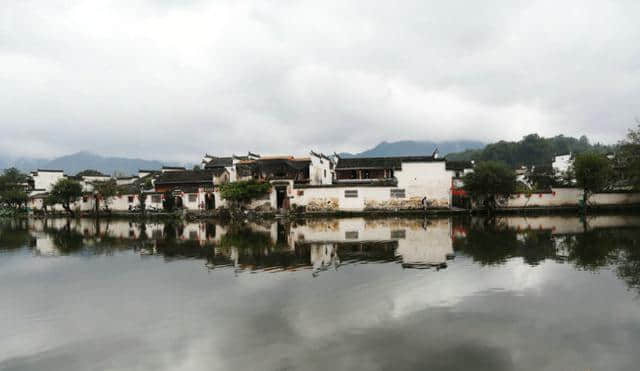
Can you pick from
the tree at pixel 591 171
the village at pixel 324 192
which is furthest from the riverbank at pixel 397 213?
the tree at pixel 591 171

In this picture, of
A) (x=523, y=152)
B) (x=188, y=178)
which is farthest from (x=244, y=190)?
(x=523, y=152)

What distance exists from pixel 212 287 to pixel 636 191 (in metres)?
38.7

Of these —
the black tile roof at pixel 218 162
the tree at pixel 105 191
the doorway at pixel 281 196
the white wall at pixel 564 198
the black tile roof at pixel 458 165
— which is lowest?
the white wall at pixel 564 198

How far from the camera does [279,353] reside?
6.33 metres

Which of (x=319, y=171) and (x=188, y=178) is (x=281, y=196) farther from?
(x=188, y=178)

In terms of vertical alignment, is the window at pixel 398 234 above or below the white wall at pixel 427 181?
below

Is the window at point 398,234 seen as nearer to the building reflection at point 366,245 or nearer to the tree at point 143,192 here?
the building reflection at point 366,245

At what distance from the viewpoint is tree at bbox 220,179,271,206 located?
114ft

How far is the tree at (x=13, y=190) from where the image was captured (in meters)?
45.2

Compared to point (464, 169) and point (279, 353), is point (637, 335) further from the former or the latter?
point (464, 169)

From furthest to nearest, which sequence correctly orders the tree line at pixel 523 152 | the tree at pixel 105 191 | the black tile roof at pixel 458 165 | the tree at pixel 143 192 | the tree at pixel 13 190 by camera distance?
the tree line at pixel 523 152
the black tile roof at pixel 458 165
the tree at pixel 13 190
the tree at pixel 105 191
the tree at pixel 143 192

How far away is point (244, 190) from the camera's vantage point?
3462 centimetres

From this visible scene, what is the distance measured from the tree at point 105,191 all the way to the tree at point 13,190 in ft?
37.3

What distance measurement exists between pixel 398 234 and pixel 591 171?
71.0ft
